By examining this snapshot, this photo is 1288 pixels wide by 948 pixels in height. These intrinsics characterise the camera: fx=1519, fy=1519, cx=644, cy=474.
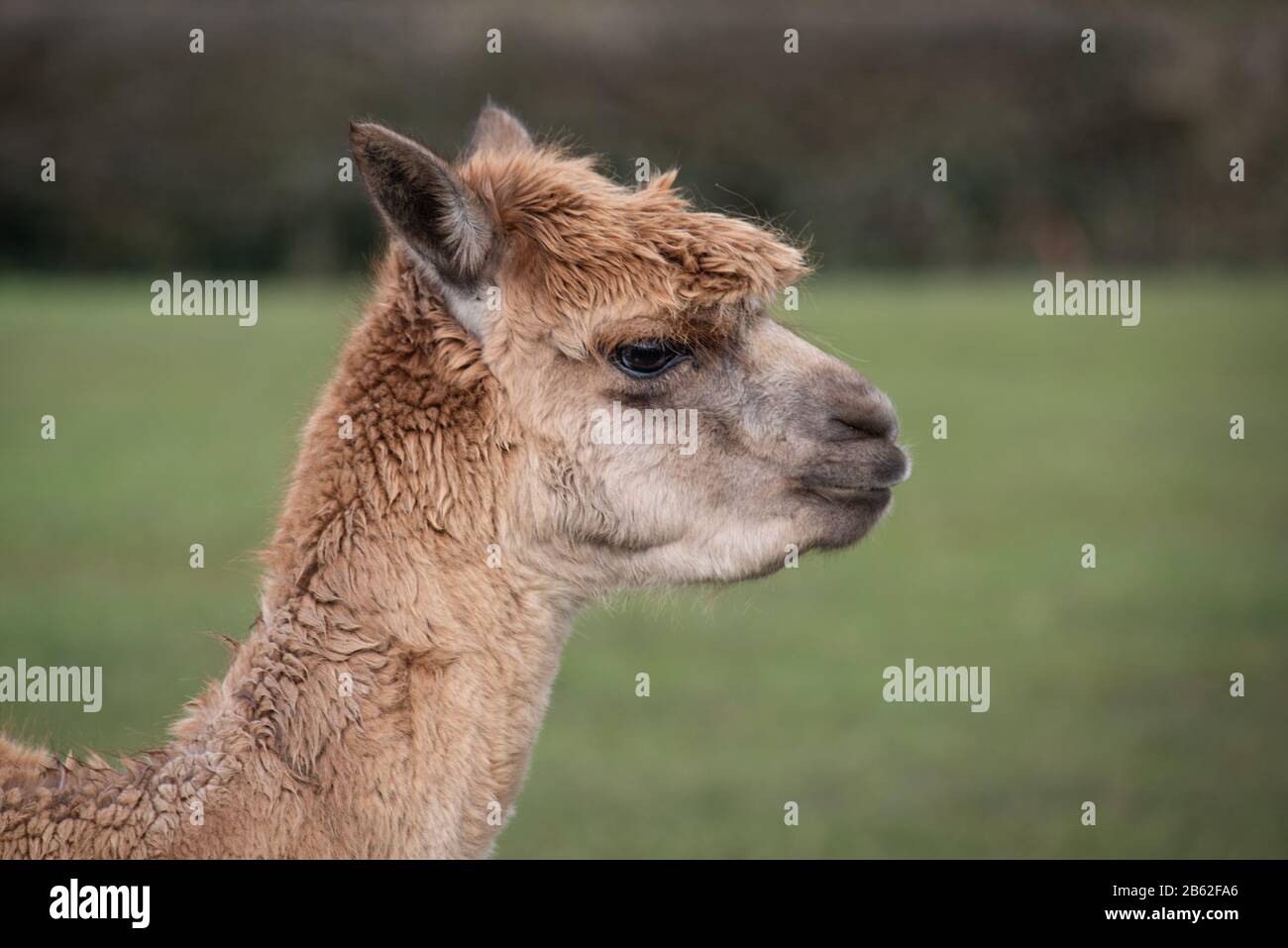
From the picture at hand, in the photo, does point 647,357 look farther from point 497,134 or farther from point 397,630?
point 497,134

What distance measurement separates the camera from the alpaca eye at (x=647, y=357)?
415 centimetres

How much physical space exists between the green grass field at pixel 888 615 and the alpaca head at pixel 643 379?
47 cm

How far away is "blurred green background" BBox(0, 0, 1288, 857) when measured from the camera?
10.5 meters

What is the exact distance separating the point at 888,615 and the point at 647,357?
11596 millimetres

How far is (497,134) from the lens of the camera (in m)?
4.91

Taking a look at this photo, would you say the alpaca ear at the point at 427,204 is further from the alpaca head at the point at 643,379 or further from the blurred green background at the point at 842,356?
the blurred green background at the point at 842,356
